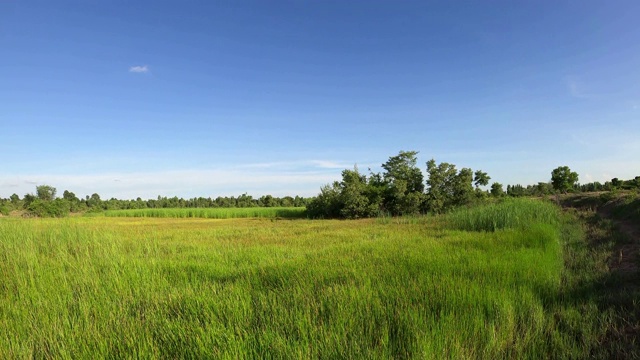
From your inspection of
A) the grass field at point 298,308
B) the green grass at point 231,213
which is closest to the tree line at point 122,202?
the green grass at point 231,213

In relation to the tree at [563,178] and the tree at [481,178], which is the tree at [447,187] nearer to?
the tree at [481,178]

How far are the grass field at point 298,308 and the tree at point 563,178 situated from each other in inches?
1587

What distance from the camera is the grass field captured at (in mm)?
2900

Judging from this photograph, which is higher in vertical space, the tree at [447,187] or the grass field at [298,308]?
the tree at [447,187]

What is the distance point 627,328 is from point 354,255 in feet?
14.2

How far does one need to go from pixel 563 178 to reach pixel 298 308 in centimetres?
4565

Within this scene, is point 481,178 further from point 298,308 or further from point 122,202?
point 122,202

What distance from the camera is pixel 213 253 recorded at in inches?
316

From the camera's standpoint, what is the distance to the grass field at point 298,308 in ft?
9.52

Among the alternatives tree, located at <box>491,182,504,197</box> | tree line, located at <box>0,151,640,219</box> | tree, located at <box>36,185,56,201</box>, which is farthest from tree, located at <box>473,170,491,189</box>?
tree, located at <box>36,185,56,201</box>

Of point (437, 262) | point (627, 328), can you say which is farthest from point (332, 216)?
point (627, 328)

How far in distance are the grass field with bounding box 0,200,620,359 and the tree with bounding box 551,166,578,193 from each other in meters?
40.3

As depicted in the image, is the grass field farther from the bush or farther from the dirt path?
the bush

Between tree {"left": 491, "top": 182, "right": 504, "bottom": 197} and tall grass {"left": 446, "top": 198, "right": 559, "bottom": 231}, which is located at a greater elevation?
tree {"left": 491, "top": 182, "right": 504, "bottom": 197}
